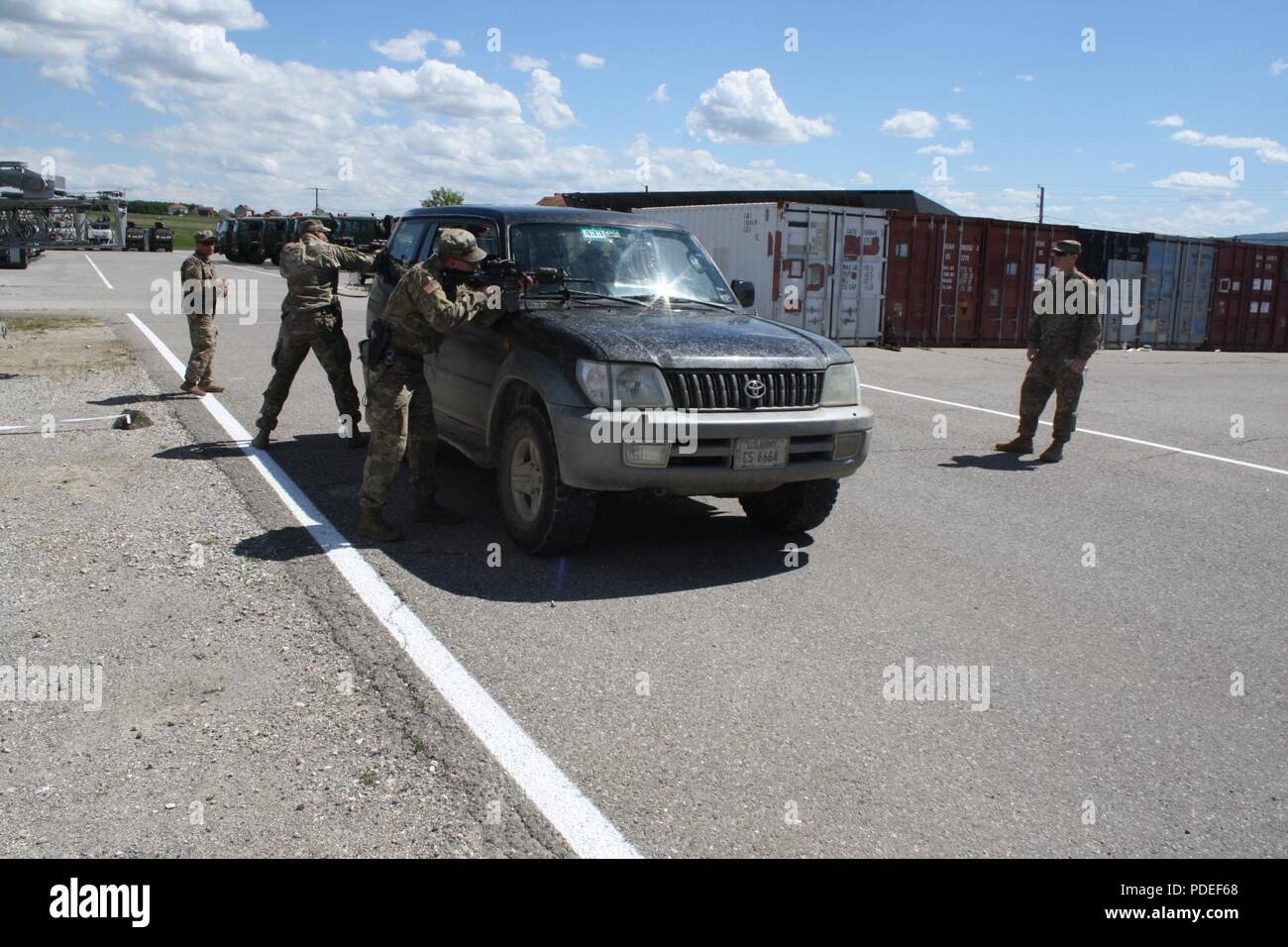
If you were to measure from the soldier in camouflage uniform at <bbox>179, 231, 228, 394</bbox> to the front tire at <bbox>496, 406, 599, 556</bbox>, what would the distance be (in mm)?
6138

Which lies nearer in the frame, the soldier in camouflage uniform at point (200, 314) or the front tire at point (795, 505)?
the front tire at point (795, 505)

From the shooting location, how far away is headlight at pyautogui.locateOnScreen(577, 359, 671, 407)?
524 centimetres

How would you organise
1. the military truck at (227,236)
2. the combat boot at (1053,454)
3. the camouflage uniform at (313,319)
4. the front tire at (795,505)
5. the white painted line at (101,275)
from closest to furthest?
the front tire at (795,505), the camouflage uniform at (313,319), the combat boot at (1053,454), the white painted line at (101,275), the military truck at (227,236)

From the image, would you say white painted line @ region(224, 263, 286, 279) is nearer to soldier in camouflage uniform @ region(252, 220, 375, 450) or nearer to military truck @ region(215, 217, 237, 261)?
military truck @ region(215, 217, 237, 261)

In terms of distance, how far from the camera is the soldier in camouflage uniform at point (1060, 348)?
9344 mm

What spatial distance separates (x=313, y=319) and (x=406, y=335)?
90.5 inches

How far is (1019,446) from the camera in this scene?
9727 mm

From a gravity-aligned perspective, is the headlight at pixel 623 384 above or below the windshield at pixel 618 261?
below

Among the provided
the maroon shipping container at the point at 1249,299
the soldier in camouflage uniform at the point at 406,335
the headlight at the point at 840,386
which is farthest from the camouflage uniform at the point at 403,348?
the maroon shipping container at the point at 1249,299

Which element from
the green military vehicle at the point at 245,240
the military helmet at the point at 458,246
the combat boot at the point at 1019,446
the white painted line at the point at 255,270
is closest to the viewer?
the military helmet at the point at 458,246

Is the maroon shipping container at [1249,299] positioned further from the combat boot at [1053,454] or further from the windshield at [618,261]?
the windshield at [618,261]

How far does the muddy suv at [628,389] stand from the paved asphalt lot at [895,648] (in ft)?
1.54

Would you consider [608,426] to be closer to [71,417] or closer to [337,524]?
[337,524]
